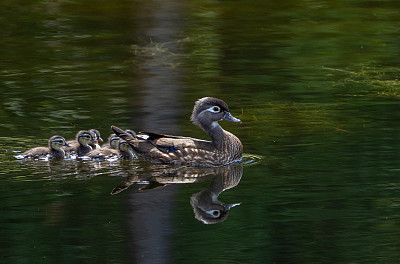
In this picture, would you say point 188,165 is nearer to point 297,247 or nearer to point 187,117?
point 187,117

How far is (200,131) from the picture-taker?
1215cm

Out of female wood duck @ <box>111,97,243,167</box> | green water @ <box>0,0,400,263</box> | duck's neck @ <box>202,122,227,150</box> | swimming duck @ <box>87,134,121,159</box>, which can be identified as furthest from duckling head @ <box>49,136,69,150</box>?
duck's neck @ <box>202,122,227,150</box>

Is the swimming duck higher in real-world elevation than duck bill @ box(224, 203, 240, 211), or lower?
lower

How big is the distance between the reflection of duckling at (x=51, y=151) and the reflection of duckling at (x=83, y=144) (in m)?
0.17

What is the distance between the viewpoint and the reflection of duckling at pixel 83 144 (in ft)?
36.3

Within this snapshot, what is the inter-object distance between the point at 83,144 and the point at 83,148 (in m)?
0.04

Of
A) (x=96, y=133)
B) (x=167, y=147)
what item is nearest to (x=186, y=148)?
(x=167, y=147)

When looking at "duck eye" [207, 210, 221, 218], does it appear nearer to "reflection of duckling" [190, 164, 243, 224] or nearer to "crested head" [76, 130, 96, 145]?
"reflection of duckling" [190, 164, 243, 224]

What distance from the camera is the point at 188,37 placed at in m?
18.8

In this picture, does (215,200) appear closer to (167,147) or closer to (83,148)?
(167,147)

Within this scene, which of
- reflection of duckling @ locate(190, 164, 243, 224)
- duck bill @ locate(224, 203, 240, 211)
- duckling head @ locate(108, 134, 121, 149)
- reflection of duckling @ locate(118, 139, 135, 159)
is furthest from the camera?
duckling head @ locate(108, 134, 121, 149)

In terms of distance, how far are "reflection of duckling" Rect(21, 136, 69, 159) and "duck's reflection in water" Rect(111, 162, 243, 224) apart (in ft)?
3.54

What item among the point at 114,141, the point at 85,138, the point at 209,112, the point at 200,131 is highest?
the point at 209,112

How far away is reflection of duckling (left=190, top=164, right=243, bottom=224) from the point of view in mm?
8656
